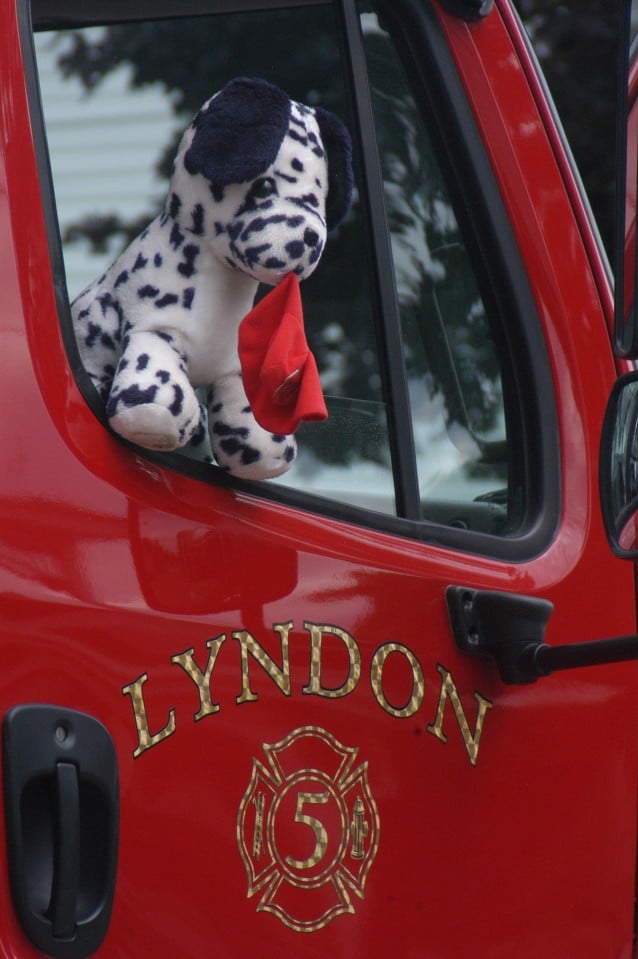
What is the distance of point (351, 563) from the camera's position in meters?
1.52

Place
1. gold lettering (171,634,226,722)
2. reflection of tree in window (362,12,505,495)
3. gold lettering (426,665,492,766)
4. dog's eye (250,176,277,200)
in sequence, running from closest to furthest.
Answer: gold lettering (171,634,226,722)
dog's eye (250,176,277,200)
gold lettering (426,665,492,766)
reflection of tree in window (362,12,505,495)

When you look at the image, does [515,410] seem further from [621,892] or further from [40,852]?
[40,852]

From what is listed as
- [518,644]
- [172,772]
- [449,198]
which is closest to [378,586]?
[518,644]

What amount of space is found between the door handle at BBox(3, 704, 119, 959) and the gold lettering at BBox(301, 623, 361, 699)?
235 mm

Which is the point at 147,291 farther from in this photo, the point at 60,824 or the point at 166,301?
the point at 60,824

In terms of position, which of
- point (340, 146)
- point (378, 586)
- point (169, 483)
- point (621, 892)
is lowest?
point (621, 892)

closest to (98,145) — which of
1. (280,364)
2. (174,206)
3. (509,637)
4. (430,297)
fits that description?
(174,206)

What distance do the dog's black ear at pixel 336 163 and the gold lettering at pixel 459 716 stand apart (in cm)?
49

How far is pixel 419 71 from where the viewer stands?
1.85m

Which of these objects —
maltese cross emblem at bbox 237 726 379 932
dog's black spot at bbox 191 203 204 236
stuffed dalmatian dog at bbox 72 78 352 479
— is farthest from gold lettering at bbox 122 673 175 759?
dog's black spot at bbox 191 203 204 236

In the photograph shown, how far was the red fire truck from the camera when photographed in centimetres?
130

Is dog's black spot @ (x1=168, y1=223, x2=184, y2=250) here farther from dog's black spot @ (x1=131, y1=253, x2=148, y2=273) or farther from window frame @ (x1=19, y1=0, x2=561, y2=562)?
window frame @ (x1=19, y1=0, x2=561, y2=562)

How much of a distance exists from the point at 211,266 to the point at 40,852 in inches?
23.1

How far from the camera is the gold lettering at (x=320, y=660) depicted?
1451mm
